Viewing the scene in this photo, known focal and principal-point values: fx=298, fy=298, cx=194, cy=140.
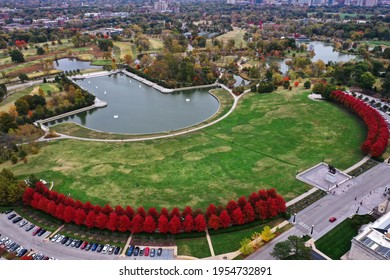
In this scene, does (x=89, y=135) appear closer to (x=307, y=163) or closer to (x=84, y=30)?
(x=307, y=163)

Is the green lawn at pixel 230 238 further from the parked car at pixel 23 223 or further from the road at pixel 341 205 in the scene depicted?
the parked car at pixel 23 223

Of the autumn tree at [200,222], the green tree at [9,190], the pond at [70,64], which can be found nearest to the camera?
the autumn tree at [200,222]

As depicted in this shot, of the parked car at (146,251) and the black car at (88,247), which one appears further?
the black car at (88,247)

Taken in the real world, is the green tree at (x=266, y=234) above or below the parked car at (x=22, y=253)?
above

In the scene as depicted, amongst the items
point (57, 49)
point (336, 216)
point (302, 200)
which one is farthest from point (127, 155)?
point (57, 49)

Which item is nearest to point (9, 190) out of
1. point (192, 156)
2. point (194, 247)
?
point (194, 247)

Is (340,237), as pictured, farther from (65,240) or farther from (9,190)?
(9,190)

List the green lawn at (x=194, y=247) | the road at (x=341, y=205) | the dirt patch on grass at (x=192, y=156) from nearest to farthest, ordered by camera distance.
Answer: the green lawn at (x=194, y=247) < the road at (x=341, y=205) < the dirt patch on grass at (x=192, y=156)

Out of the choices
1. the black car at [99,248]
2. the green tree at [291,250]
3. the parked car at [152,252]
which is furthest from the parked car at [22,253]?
the green tree at [291,250]
